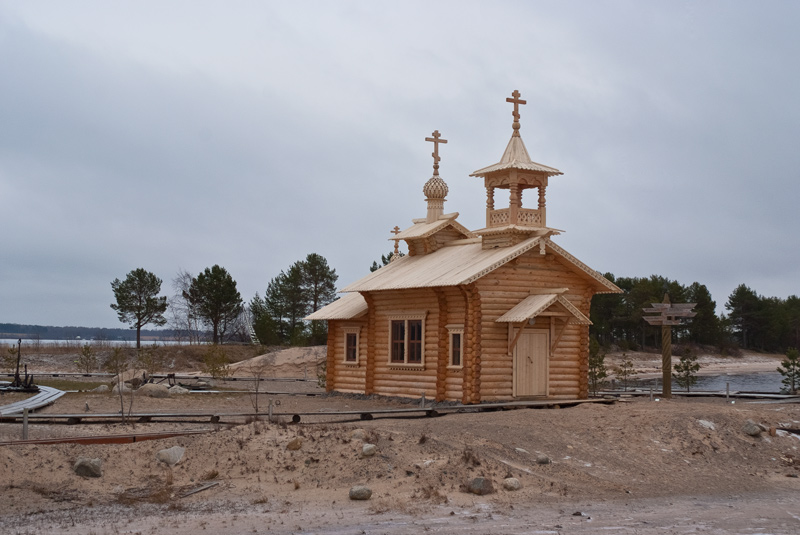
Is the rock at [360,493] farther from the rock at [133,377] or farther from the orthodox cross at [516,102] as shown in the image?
the rock at [133,377]

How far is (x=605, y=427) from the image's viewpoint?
21.5m

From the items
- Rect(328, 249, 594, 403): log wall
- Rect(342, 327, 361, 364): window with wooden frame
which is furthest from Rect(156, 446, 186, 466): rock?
Rect(342, 327, 361, 364): window with wooden frame

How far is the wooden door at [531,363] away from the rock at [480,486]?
10.4 m

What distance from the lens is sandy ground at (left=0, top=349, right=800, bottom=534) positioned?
13914 millimetres

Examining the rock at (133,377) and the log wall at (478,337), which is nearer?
the log wall at (478,337)

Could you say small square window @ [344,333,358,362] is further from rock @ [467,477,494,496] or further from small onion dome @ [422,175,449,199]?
rock @ [467,477,494,496]

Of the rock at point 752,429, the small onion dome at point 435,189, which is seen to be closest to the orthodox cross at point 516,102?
the small onion dome at point 435,189

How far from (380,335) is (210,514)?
636 inches

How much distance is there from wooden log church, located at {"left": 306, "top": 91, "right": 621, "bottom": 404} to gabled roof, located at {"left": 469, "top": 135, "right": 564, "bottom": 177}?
42 millimetres

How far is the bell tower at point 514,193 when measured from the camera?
27.5 metres

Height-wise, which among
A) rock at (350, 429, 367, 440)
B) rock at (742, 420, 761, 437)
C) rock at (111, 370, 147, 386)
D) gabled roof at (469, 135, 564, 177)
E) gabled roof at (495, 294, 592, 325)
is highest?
gabled roof at (469, 135, 564, 177)

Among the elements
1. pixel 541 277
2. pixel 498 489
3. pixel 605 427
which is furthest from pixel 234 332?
pixel 498 489

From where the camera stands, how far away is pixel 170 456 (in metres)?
17.0

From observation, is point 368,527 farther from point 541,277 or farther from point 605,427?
point 541,277
